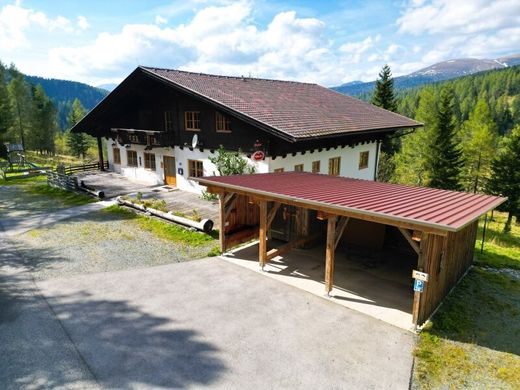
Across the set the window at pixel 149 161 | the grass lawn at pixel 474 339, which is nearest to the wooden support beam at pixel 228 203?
the grass lawn at pixel 474 339

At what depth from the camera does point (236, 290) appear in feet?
31.4


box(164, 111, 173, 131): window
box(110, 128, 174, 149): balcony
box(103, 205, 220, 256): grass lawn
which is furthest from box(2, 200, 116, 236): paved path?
box(164, 111, 173, 131): window

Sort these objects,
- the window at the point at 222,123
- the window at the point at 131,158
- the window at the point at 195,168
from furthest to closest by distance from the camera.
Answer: the window at the point at 131,158
the window at the point at 195,168
the window at the point at 222,123

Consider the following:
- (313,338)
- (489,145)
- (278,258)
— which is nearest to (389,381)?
(313,338)

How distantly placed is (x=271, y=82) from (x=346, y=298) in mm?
18437

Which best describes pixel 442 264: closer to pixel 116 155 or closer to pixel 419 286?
pixel 419 286

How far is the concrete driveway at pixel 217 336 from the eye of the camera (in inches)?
247

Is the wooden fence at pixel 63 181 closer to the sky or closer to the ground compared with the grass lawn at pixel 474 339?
closer to the sky

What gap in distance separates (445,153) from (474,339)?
31.6m

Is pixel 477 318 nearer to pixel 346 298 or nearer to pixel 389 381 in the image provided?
pixel 346 298

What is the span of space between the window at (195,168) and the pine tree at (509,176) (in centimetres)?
2568

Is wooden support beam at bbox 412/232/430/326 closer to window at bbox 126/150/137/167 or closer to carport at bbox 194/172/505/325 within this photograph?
carport at bbox 194/172/505/325

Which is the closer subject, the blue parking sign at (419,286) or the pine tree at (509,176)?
A: the blue parking sign at (419,286)

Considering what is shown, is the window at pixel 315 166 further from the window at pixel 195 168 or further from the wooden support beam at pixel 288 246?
the wooden support beam at pixel 288 246
